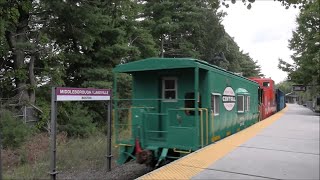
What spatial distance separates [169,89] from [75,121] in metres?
9.05

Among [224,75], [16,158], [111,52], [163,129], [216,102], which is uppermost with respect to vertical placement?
[111,52]

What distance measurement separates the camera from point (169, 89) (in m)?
10.2

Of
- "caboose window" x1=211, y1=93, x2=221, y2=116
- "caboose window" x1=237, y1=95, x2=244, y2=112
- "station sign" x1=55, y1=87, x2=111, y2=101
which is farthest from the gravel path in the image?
"caboose window" x1=237, y1=95, x2=244, y2=112

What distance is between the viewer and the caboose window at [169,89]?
10.1m

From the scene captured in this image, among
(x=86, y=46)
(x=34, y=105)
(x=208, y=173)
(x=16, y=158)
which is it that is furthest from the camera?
(x=86, y=46)

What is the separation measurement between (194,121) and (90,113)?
39.7 ft

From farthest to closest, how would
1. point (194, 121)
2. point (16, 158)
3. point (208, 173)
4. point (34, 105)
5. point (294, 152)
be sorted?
point (34, 105)
point (16, 158)
point (194, 121)
point (294, 152)
point (208, 173)

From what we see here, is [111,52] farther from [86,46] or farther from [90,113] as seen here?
[90,113]

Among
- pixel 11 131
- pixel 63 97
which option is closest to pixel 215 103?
pixel 63 97

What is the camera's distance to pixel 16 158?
10.7 meters

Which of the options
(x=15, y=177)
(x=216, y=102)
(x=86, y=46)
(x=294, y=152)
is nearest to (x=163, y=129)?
(x=216, y=102)

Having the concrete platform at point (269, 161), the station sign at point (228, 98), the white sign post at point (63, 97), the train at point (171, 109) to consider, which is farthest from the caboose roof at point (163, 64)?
the concrete platform at point (269, 161)

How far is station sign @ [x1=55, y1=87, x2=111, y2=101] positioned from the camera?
6816 millimetres

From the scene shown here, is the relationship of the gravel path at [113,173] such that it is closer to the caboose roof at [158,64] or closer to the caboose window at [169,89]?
the caboose window at [169,89]
